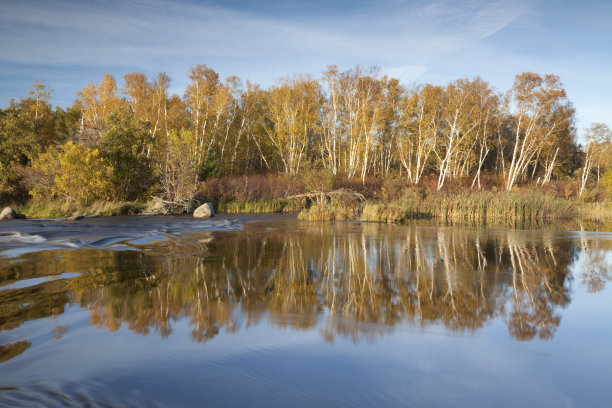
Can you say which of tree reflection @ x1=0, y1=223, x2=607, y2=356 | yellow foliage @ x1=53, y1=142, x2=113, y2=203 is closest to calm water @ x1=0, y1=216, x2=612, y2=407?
tree reflection @ x1=0, y1=223, x2=607, y2=356

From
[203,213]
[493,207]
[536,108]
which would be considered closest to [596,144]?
[536,108]

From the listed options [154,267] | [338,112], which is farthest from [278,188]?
[154,267]

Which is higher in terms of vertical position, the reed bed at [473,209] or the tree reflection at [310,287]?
the reed bed at [473,209]

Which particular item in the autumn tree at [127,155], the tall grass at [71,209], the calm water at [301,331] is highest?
the autumn tree at [127,155]

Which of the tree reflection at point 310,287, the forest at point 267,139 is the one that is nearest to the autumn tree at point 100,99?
the forest at point 267,139

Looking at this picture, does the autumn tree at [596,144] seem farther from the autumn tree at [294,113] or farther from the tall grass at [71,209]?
the tall grass at [71,209]

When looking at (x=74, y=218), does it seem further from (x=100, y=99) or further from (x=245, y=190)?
(x=100, y=99)

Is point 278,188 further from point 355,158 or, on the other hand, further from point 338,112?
point 338,112

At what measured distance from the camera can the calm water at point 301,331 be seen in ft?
10.8

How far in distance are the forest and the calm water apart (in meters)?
15.0

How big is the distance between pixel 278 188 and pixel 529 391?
24294mm

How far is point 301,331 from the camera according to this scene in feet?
15.0

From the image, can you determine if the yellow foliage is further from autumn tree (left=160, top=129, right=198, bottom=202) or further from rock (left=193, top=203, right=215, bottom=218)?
rock (left=193, top=203, right=215, bottom=218)

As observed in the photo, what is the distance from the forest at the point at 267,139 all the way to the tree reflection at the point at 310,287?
1415 centimetres
